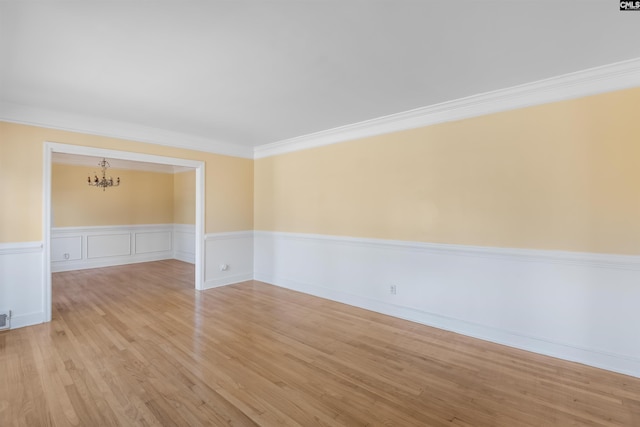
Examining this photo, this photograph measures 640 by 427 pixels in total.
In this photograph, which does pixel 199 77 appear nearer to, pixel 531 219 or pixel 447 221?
pixel 447 221

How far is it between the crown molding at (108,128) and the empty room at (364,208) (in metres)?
0.03

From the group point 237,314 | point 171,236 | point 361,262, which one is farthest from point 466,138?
point 171,236

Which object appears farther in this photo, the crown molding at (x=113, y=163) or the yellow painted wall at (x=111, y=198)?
the yellow painted wall at (x=111, y=198)

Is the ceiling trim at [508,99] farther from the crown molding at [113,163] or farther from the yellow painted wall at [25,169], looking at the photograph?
the crown molding at [113,163]

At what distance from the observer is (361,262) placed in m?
4.19

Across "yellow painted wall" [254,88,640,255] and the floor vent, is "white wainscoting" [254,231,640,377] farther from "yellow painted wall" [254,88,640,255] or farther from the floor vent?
the floor vent

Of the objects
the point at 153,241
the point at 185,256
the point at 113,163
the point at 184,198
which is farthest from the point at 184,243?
the point at 113,163

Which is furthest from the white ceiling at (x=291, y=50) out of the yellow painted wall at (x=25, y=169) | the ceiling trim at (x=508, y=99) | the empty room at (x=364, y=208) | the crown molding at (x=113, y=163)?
the crown molding at (x=113, y=163)

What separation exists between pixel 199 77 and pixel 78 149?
7.87 feet

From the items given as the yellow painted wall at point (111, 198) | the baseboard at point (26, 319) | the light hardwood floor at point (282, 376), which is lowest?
the light hardwood floor at point (282, 376)

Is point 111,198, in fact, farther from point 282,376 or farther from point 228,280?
point 282,376

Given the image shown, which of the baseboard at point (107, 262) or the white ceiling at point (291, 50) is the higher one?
the white ceiling at point (291, 50)

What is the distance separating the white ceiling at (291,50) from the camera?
1791 millimetres

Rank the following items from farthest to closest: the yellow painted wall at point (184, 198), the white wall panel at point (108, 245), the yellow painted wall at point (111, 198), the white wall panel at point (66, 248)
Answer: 1. the yellow painted wall at point (184, 198)
2. the white wall panel at point (108, 245)
3. the yellow painted wall at point (111, 198)
4. the white wall panel at point (66, 248)
